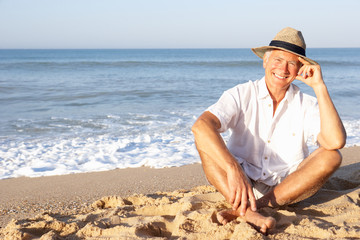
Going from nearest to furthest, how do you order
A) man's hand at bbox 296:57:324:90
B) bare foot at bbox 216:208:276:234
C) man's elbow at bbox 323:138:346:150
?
bare foot at bbox 216:208:276:234 → man's elbow at bbox 323:138:346:150 → man's hand at bbox 296:57:324:90

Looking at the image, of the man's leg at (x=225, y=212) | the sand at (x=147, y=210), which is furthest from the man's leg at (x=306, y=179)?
the man's leg at (x=225, y=212)

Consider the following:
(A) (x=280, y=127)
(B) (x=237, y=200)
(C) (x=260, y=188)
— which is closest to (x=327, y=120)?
(A) (x=280, y=127)

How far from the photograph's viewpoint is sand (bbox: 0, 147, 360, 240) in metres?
2.51

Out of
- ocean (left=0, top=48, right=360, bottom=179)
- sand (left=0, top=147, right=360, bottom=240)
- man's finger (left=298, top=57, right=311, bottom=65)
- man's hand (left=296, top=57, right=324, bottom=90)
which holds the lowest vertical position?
ocean (left=0, top=48, right=360, bottom=179)

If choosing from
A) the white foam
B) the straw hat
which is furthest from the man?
the white foam

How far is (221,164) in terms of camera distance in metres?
2.72

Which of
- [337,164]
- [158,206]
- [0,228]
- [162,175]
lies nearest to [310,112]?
[337,164]

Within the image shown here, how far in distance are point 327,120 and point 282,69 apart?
0.58m

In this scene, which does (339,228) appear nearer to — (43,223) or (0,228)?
(43,223)

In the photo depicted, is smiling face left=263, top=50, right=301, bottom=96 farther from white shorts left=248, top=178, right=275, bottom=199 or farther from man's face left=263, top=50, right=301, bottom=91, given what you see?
white shorts left=248, top=178, right=275, bottom=199

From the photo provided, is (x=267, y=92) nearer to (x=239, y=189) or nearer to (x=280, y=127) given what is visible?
(x=280, y=127)

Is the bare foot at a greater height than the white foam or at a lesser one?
greater

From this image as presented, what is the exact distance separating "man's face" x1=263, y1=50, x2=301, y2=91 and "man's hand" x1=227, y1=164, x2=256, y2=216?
37.7 inches

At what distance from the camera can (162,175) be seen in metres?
4.62
